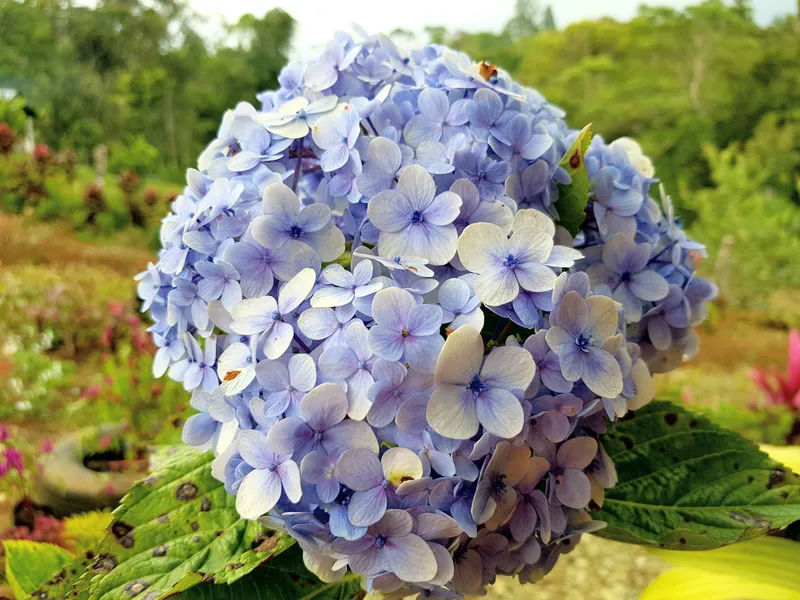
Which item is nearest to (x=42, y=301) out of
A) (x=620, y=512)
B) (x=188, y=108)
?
(x=188, y=108)

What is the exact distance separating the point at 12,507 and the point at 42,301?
3.71ft

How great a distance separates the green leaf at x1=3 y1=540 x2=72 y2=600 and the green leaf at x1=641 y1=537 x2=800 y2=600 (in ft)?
1.98

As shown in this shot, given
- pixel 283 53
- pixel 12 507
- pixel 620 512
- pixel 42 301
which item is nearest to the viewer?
pixel 620 512

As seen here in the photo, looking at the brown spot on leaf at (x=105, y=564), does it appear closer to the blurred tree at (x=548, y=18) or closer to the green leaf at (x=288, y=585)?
the green leaf at (x=288, y=585)

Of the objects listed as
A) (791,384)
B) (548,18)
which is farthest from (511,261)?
(548,18)

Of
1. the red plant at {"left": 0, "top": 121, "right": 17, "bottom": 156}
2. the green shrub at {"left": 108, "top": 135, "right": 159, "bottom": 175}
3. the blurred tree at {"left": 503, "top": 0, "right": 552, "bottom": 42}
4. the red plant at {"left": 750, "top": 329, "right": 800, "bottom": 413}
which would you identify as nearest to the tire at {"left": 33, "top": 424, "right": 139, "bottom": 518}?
the red plant at {"left": 0, "top": 121, "right": 17, "bottom": 156}

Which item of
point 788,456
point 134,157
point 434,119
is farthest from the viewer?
point 134,157

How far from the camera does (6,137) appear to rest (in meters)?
1.35

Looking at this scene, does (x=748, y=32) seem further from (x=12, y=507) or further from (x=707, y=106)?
(x=12, y=507)

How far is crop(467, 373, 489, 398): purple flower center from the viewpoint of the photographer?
15.3 inches

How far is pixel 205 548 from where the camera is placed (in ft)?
1.73

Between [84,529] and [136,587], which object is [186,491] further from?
[84,529]

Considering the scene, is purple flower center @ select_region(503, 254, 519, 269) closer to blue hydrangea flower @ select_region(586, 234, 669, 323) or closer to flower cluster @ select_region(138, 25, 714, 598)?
flower cluster @ select_region(138, 25, 714, 598)

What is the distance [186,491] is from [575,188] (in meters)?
0.41
